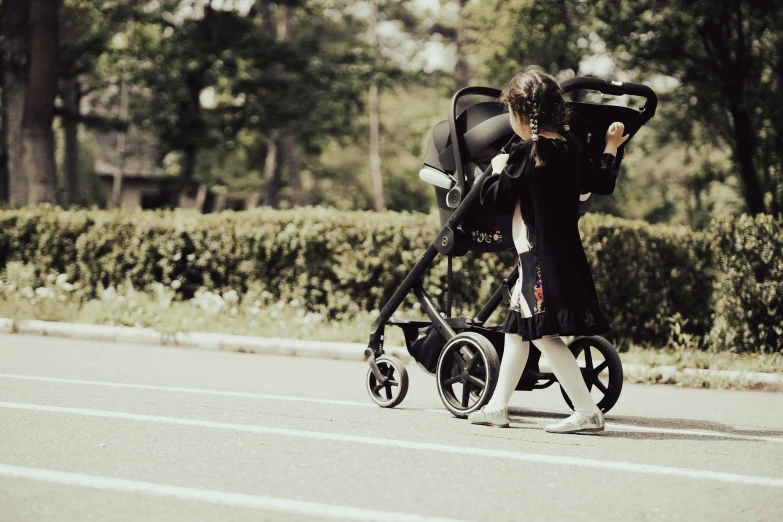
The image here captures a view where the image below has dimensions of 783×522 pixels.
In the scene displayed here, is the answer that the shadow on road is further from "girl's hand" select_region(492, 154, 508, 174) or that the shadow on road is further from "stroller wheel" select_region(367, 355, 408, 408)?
"girl's hand" select_region(492, 154, 508, 174)

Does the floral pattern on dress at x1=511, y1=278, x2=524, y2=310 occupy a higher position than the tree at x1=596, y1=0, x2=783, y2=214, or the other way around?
the tree at x1=596, y1=0, x2=783, y2=214

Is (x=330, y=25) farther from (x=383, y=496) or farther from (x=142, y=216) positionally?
(x=383, y=496)

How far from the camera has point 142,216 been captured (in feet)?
40.0

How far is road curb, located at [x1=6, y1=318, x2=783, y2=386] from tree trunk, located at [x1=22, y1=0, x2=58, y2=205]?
290 inches

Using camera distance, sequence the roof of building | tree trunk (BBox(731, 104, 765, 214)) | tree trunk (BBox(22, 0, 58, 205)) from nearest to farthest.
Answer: tree trunk (BBox(731, 104, 765, 214)) → tree trunk (BBox(22, 0, 58, 205)) → the roof of building

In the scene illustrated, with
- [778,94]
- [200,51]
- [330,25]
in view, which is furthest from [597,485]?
[330,25]

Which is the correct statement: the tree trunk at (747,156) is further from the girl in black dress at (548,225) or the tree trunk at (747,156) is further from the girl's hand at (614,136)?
the girl in black dress at (548,225)

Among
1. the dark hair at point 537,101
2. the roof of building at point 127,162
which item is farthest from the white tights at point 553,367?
the roof of building at point 127,162

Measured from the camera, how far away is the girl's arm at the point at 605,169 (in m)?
5.30

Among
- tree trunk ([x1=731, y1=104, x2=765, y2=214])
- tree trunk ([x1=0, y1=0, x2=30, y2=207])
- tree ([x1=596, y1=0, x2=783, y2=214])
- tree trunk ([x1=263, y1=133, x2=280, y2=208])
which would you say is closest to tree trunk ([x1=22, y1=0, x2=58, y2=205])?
tree trunk ([x1=0, y1=0, x2=30, y2=207])

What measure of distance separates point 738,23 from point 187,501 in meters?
14.7

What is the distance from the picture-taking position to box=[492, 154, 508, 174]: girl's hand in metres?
5.25

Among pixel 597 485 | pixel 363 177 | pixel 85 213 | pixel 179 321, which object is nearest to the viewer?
pixel 597 485

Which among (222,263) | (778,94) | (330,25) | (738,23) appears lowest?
(222,263)
